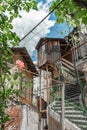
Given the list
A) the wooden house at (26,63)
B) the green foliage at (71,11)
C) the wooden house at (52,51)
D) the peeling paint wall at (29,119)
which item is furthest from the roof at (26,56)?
the green foliage at (71,11)

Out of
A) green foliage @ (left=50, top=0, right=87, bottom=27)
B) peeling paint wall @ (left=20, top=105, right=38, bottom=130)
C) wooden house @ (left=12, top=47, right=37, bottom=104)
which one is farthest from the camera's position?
wooden house @ (left=12, top=47, right=37, bottom=104)

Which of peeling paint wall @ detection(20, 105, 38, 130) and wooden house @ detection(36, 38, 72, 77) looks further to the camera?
wooden house @ detection(36, 38, 72, 77)

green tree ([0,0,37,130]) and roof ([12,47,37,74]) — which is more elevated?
roof ([12,47,37,74])

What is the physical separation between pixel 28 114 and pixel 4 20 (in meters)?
14.5

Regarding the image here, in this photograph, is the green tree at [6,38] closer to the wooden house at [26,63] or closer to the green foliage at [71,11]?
the green foliage at [71,11]

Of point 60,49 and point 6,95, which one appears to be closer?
point 6,95

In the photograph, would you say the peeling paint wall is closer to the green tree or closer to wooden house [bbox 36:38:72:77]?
wooden house [bbox 36:38:72:77]

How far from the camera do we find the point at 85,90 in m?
16.0

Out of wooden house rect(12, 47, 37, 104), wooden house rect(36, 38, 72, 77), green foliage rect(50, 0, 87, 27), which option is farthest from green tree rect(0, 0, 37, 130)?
wooden house rect(36, 38, 72, 77)

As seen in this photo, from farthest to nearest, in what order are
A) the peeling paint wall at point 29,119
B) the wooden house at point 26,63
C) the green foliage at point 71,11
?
the wooden house at point 26,63, the peeling paint wall at point 29,119, the green foliage at point 71,11

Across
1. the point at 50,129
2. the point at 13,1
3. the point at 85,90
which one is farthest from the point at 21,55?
the point at 13,1

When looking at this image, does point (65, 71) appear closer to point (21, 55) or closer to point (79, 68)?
point (79, 68)

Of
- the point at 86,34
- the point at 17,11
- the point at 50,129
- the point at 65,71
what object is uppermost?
the point at 86,34

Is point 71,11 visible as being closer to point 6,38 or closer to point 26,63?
point 6,38
